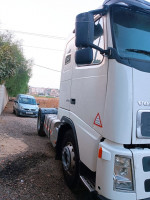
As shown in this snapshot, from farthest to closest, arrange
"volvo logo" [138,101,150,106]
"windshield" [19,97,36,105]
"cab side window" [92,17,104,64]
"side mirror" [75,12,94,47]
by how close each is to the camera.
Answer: "windshield" [19,97,36,105]
"cab side window" [92,17,104,64]
"side mirror" [75,12,94,47]
"volvo logo" [138,101,150,106]

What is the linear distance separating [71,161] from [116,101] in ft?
5.05

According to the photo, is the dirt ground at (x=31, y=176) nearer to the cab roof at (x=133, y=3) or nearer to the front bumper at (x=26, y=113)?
the cab roof at (x=133, y=3)

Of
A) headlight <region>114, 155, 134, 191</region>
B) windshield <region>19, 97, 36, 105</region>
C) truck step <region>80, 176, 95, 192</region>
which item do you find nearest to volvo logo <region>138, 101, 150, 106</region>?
headlight <region>114, 155, 134, 191</region>

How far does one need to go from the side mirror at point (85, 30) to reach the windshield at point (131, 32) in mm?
340

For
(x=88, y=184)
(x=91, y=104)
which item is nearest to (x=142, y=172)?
(x=88, y=184)

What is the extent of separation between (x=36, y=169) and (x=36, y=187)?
0.74 metres

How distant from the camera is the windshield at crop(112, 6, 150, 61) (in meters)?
2.26

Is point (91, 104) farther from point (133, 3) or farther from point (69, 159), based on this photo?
point (133, 3)

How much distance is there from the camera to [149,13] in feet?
8.01

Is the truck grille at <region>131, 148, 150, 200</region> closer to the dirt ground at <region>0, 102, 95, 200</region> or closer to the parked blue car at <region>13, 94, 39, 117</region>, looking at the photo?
the dirt ground at <region>0, 102, 95, 200</region>

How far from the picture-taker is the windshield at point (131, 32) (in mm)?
2264

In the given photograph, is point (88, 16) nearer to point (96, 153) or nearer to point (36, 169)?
point (96, 153)

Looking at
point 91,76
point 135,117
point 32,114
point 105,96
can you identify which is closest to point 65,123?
point 91,76

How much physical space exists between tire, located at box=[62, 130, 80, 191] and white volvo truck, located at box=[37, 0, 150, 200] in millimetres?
128
